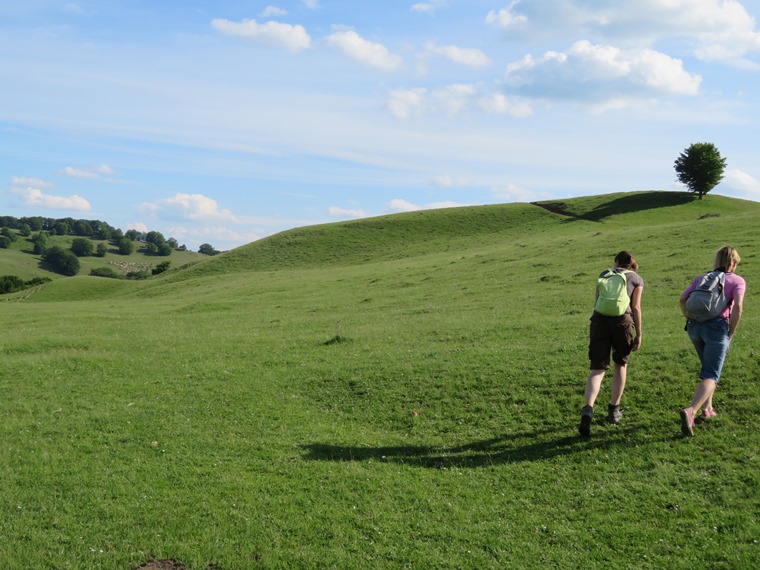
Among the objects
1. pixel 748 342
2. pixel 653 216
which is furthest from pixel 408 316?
pixel 653 216

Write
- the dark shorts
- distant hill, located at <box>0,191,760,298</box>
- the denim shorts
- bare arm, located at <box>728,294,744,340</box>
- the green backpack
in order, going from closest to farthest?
bare arm, located at <box>728,294,744,340</box>, the denim shorts, the green backpack, the dark shorts, distant hill, located at <box>0,191,760,298</box>

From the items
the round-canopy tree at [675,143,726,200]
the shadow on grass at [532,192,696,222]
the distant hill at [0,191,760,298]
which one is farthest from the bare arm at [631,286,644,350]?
the round-canopy tree at [675,143,726,200]

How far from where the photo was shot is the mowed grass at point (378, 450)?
834cm

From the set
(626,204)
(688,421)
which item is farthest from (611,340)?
(626,204)

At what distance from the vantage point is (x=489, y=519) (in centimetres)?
903

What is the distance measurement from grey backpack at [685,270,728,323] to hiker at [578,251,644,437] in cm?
104

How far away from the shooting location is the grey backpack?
10969mm

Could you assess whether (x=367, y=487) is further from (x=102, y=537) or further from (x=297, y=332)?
(x=297, y=332)

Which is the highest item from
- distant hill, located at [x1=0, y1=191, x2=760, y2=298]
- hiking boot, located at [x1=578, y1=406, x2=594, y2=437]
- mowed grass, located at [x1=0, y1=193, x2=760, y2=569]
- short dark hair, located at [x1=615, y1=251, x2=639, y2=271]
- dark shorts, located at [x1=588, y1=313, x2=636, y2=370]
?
distant hill, located at [x1=0, y1=191, x2=760, y2=298]

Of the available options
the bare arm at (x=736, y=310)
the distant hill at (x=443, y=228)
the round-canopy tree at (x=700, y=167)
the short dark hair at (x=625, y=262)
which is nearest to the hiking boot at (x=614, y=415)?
the bare arm at (x=736, y=310)

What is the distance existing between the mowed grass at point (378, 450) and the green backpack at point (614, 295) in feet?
8.13

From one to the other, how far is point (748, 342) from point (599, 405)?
225 inches

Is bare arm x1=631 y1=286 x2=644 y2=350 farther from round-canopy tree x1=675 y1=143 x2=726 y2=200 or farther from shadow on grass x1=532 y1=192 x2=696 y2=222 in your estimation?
round-canopy tree x1=675 y1=143 x2=726 y2=200

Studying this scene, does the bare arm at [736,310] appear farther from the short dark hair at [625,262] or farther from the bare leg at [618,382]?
the bare leg at [618,382]
